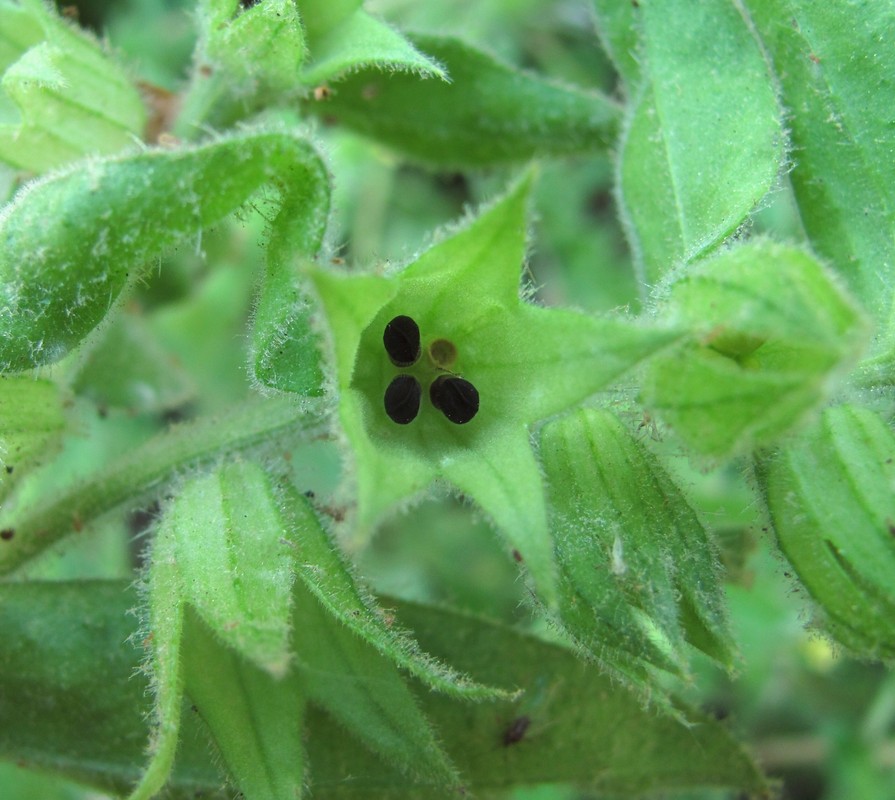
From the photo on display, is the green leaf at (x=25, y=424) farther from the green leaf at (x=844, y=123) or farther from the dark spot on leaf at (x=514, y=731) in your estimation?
the green leaf at (x=844, y=123)

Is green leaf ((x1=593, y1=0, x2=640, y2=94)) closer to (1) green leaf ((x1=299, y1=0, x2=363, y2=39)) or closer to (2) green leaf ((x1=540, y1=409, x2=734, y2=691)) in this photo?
(1) green leaf ((x1=299, y1=0, x2=363, y2=39))

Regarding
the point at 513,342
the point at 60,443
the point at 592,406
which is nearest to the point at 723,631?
the point at 592,406

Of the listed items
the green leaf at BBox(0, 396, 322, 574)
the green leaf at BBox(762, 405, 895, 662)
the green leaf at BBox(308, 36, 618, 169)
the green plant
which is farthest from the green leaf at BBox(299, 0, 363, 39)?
the green leaf at BBox(762, 405, 895, 662)

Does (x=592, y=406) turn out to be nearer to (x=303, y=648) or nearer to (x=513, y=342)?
(x=513, y=342)

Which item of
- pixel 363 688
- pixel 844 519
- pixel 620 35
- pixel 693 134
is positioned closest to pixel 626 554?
pixel 844 519

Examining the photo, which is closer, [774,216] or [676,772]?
[676,772]

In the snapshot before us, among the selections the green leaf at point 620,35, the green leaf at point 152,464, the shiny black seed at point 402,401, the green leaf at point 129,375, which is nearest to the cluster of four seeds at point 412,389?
the shiny black seed at point 402,401
